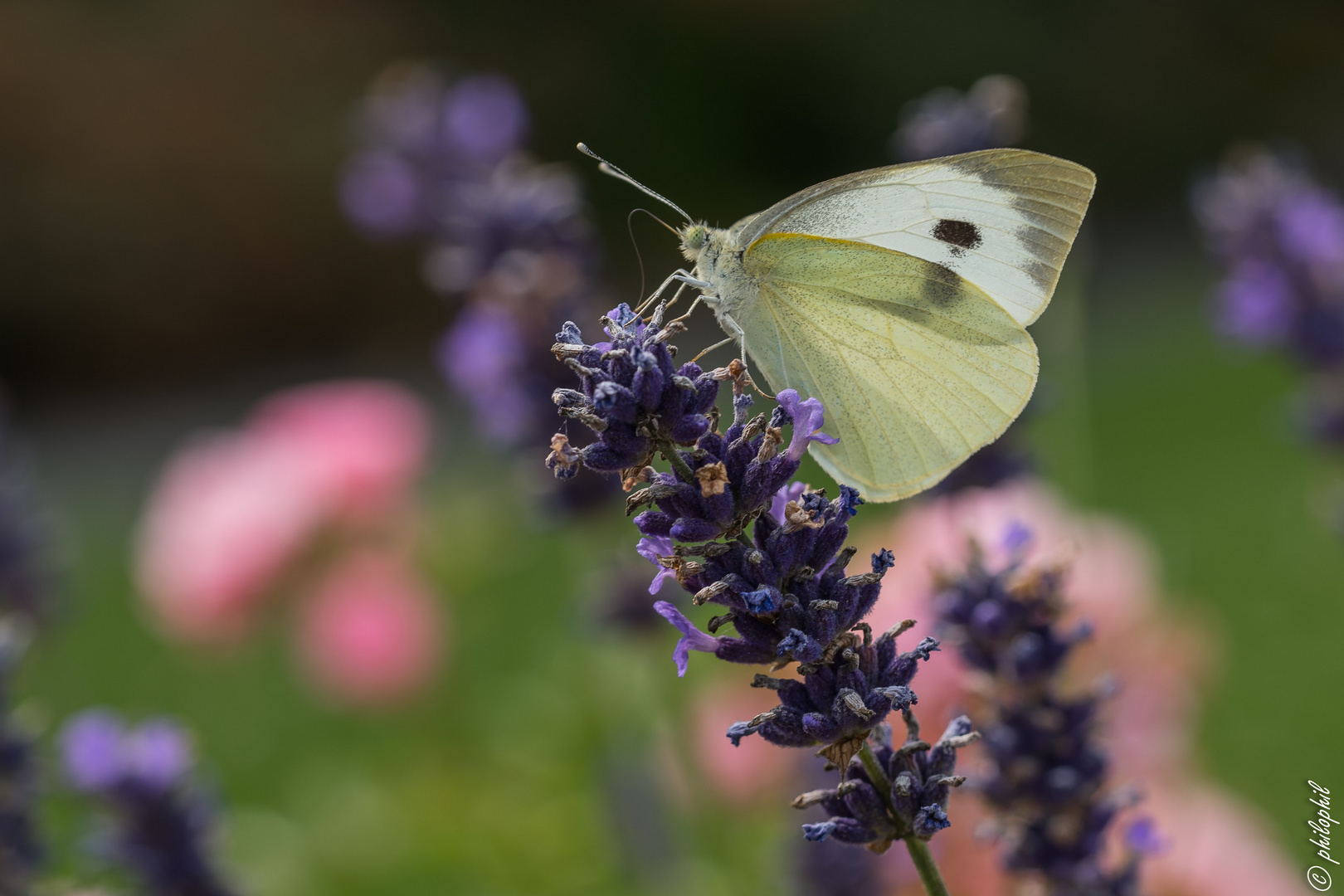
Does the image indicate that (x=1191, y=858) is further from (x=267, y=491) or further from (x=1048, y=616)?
(x=267, y=491)

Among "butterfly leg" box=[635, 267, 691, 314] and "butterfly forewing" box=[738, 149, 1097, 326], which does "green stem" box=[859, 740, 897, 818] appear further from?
"butterfly forewing" box=[738, 149, 1097, 326]

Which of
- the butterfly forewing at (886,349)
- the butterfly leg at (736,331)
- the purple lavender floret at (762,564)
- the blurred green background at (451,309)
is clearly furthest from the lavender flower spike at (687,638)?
the blurred green background at (451,309)

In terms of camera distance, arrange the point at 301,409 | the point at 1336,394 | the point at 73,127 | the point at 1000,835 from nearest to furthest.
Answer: the point at 1000,835 → the point at 1336,394 → the point at 301,409 → the point at 73,127

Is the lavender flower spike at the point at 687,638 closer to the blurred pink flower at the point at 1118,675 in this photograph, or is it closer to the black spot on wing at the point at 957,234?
the blurred pink flower at the point at 1118,675

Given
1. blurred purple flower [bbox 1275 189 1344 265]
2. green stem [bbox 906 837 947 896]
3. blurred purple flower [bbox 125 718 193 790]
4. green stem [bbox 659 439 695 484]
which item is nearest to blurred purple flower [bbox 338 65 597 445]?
blurred purple flower [bbox 125 718 193 790]

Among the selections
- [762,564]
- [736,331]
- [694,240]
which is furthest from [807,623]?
[694,240]

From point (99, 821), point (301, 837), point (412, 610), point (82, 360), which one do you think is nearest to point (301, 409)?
point (412, 610)
